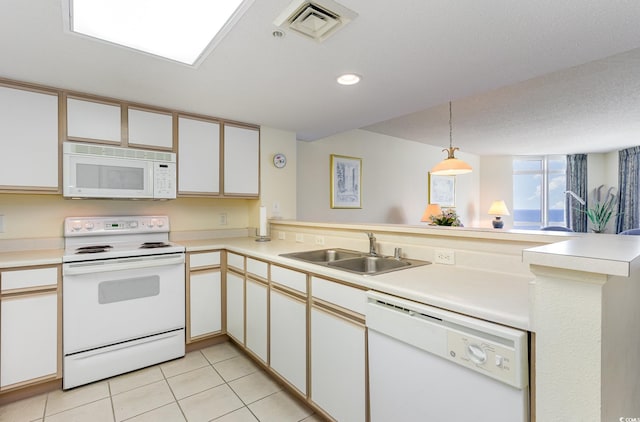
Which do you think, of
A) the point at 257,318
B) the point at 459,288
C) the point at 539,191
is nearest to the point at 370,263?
the point at 459,288

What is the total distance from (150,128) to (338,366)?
2.41 meters

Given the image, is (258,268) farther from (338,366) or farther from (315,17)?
(315,17)

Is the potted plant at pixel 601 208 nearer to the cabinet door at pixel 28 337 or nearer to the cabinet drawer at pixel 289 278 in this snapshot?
the cabinet drawer at pixel 289 278

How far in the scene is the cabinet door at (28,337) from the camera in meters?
1.91

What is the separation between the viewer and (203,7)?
142 cm

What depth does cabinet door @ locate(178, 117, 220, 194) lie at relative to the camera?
2816mm

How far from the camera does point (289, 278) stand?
1.93 meters

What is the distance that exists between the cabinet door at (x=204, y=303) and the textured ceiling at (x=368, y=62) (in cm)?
149

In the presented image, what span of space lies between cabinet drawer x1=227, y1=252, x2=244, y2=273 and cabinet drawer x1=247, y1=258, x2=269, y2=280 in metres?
0.13

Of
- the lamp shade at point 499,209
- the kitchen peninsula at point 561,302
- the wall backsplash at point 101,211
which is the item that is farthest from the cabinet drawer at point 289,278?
the lamp shade at point 499,209

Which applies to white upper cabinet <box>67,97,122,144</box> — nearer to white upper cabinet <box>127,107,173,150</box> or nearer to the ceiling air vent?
white upper cabinet <box>127,107,173,150</box>

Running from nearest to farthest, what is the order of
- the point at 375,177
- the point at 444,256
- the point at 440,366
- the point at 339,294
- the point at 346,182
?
the point at 440,366 < the point at 339,294 < the point at 444,256 < the point at 346,182 < the point at 375,177

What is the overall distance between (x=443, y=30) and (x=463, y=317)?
4.47 ft

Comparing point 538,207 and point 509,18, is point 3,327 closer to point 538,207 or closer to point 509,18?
point 509,18
